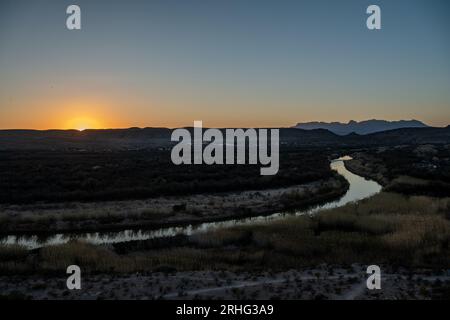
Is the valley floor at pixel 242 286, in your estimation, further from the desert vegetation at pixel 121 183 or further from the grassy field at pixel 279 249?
the desert vegetation at pixel 121 183

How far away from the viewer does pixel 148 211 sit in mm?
26375

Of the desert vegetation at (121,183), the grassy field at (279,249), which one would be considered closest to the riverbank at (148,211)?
the desert vegetation at (121,183)

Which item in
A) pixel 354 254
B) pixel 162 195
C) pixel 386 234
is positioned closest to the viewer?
pixel 354 254

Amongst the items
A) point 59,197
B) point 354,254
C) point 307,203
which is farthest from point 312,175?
point 354,254

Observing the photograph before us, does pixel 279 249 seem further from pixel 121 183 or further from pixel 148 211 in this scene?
pixel 121 183

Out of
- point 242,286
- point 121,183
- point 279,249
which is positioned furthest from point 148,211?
point 242,286

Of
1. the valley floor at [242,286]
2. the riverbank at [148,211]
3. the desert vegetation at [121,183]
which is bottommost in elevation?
the riverbank at [148,211]

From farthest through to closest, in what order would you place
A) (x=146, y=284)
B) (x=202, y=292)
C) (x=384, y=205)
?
(x=384, y=205), (x=146, y=284), (x=202, y=292)

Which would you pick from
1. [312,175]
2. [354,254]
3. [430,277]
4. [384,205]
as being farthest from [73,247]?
[312,175]

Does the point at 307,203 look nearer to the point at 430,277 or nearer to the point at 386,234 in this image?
the point at 386,234

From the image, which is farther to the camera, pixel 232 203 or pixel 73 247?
pixel 232 203

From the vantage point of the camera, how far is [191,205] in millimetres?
29703

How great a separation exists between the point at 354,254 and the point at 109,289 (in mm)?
9364

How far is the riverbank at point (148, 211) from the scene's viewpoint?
23734 mm
